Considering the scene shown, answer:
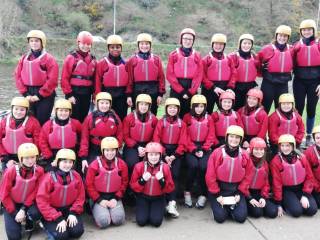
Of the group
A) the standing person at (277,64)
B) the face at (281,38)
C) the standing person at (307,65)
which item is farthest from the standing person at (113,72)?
the standing person at (307,65)

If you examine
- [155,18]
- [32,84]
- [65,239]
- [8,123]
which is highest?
[155,18]

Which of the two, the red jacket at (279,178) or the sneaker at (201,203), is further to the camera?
the sneaker at (201,203)

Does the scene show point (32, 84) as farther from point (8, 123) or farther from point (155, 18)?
point (155, 18)

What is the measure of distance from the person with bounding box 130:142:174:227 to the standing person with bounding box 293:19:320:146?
3.13 meters

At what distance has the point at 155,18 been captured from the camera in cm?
4325

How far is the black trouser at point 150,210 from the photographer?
5968 millimetres

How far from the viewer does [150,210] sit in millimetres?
6094

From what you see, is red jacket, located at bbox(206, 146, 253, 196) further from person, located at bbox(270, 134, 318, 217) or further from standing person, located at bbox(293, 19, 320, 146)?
standing person, located at bbox(293, 19, 320, 146)

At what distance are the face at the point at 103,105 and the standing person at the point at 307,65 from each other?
Result: 340cm

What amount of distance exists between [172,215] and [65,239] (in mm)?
1583

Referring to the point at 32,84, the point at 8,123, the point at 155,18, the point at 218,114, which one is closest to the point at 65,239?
the point at 8,123

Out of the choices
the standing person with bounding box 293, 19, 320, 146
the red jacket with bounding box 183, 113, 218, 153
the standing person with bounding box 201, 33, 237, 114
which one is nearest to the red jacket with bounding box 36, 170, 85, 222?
the red jacket with bounding box 183, 113, 218, 153

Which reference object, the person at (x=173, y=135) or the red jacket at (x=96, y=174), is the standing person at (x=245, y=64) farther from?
the red jacket at (x=96, y=174)

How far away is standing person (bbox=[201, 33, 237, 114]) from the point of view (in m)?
7.30
